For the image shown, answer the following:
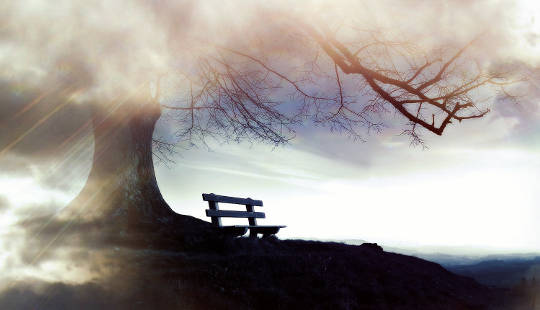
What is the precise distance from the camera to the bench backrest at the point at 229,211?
1017 centimetres

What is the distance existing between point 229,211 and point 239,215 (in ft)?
1.72

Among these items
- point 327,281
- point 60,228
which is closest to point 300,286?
point 327,281

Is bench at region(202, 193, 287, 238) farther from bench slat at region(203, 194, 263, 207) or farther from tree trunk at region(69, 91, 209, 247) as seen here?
tree trunk at region(69, 91, 209, 247)

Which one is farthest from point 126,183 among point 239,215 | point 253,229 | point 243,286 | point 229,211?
point 243,286

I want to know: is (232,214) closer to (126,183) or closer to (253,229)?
(253,229)

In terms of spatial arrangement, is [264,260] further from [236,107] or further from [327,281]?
[236,107]

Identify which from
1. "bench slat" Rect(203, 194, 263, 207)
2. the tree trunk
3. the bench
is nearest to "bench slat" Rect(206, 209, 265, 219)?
the bench

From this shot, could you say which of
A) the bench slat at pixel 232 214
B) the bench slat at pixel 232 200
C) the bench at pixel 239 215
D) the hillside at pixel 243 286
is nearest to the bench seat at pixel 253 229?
the bench at pixel 239 215

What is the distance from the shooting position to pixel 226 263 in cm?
797

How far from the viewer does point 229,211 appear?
35.8 feet

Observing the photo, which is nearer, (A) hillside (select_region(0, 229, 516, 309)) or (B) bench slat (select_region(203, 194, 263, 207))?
(A) hillside (select_region(0, 229, 516, 309))

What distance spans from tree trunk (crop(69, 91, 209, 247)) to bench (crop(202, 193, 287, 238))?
A: 62 centimetres

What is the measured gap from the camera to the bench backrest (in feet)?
33.4

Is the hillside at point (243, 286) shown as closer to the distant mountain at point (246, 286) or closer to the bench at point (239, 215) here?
the distant mountain at point (246, 286)
